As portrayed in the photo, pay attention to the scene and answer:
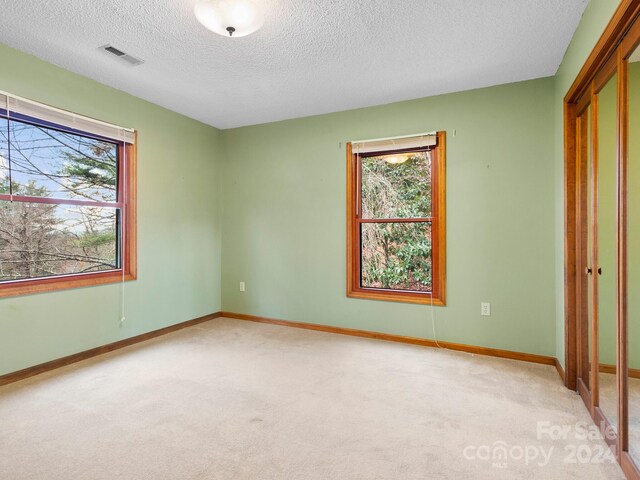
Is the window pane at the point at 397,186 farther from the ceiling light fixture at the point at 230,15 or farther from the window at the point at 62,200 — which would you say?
the window at the point at 62,200

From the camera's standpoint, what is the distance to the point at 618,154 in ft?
5.58

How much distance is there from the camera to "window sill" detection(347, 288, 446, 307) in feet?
11.6

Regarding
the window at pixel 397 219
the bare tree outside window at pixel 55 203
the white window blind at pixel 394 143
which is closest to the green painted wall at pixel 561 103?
the window at pixel 397 219

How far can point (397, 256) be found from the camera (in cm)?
380

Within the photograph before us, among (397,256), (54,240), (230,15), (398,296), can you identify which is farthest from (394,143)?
(54,240)

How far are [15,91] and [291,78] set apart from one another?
207cm

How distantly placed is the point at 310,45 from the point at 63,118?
82.6 inches

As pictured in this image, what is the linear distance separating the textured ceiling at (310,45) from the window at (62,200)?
506 millimetres

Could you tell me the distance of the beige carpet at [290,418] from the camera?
170 cm

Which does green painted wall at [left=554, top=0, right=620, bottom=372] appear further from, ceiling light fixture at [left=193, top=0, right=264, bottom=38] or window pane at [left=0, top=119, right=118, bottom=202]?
window pane at [left=0, top=119, right=118, bottom=202]

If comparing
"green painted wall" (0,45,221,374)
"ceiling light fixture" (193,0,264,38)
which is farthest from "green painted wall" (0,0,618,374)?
"ceiling light fixture" (193,0,264,38)

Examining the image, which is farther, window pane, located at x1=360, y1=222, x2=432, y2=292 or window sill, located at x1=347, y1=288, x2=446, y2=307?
window pane, located at x1=360, y1=222, x2=432, y2=292

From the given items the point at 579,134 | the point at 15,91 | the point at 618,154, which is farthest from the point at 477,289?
the point at 15,91

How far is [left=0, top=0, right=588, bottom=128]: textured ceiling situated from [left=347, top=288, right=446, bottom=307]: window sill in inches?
77.1
